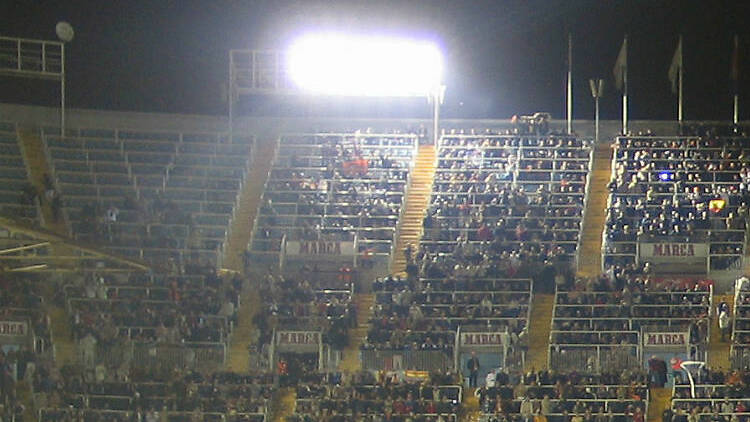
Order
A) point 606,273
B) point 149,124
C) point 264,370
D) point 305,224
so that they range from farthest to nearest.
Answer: point 149,124 → point 305,224 → point 606,273 → point 264,370

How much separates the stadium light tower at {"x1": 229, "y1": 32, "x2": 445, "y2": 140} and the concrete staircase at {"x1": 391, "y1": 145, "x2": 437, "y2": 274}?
1937 millimetres

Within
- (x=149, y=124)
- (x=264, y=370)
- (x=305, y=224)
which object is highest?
(x=149, y=124)

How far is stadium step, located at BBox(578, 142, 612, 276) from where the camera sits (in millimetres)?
46344

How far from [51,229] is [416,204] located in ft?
31.4

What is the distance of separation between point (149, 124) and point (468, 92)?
949cm

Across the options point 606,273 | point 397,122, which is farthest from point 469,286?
point 397,122

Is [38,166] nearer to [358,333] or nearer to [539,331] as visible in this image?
[358,333]

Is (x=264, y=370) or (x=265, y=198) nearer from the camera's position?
(x=264, y=370)

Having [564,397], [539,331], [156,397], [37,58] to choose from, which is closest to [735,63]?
[539,331]

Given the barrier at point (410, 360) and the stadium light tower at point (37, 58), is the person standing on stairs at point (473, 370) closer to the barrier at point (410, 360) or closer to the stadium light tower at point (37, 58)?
the barrier at point (410, 360)

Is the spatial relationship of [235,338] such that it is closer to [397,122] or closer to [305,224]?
[305,224]

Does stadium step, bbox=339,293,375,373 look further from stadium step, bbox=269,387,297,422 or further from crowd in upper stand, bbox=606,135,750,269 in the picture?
crowd in upper stand, bbox=606,135,750,269

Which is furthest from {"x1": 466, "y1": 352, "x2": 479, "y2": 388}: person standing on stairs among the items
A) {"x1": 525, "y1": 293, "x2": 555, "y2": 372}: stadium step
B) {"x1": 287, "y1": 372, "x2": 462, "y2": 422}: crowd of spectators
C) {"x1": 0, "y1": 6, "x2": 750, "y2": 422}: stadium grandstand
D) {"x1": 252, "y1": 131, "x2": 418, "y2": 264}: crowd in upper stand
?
{"x1": 252, "y1": 131, "x2": 418, "y2": 264}: crowd in upper stand

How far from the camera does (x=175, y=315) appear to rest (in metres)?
44.0
